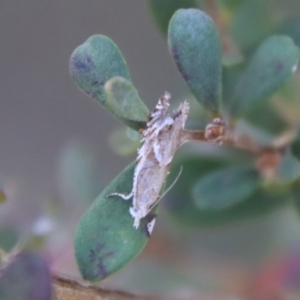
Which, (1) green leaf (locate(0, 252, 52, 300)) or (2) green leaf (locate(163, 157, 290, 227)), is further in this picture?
(2) green leaf (locate(163, 157, 290, 227))

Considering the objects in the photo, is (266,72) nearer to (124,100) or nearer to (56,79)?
(124,100)

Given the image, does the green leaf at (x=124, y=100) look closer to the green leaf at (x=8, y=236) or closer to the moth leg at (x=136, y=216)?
the moth leg at (x=136, y=216)

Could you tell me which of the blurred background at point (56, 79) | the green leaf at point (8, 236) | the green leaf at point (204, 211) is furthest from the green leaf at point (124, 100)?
the blurred background at point (56, 79)

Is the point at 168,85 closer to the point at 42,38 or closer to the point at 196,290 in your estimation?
the point at 42,38

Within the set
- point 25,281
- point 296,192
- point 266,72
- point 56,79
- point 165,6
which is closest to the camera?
point 25,281

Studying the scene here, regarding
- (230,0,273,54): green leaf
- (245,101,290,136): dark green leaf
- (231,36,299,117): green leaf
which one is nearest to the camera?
(231,36,299,117): green leaf

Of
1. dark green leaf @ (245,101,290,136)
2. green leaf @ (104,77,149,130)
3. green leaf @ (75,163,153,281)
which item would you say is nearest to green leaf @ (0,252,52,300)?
green leaf @ (75,163,153,281)

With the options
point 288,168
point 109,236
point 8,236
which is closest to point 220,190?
point 288,168

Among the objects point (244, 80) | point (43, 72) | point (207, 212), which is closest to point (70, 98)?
point (43, 72)

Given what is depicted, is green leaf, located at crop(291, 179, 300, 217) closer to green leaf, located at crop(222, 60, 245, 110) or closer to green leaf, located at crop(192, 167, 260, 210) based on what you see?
green leaf, located at crop(192, 167, 260, 210)
